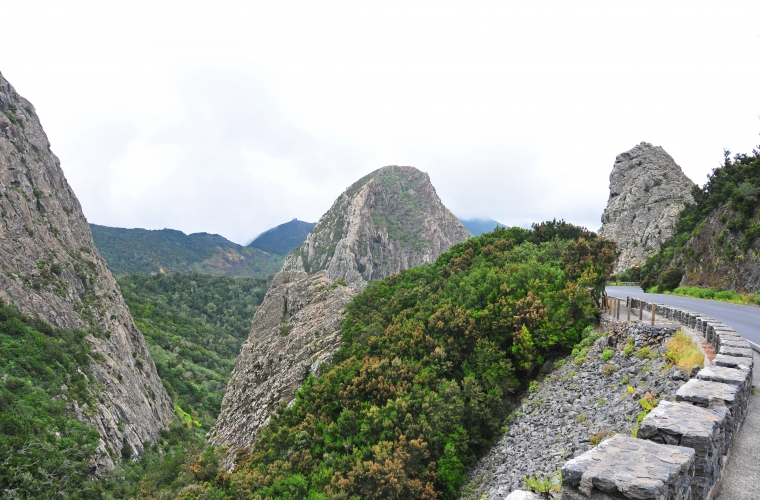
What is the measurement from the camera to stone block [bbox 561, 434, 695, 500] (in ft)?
11.2

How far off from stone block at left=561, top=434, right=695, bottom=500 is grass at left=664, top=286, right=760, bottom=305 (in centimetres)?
2199

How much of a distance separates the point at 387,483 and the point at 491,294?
7.24m

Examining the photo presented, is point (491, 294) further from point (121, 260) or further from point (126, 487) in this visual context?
point (121, 260)

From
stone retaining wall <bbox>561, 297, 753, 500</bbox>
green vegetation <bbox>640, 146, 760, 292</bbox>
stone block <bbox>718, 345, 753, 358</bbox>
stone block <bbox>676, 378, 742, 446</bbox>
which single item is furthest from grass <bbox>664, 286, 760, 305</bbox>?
stone block <bbox>676, 378, 742, 446</bbox>

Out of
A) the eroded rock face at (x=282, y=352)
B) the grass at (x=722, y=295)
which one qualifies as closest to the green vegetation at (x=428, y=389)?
the eroded rock face at (x=282, y=352)

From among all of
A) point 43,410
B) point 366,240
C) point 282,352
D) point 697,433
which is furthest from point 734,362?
point 366,240

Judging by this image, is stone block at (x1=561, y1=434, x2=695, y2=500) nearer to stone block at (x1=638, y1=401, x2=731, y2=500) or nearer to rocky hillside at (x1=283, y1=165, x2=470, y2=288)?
stone block at (x1=638, y1=401, x2=731, y2=500)

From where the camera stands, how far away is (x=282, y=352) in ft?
77.2

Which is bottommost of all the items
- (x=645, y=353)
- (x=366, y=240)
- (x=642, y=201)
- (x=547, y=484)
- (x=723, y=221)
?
(x=547, y=484)

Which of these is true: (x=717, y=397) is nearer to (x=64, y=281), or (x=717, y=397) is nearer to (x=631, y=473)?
(x=631, y=473)

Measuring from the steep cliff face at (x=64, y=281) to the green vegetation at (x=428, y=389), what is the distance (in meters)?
42.3

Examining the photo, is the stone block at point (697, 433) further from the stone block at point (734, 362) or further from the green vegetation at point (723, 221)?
the green vegetation at point (723, 221)

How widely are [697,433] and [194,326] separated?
129 m

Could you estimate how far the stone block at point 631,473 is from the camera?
11.2 feet
